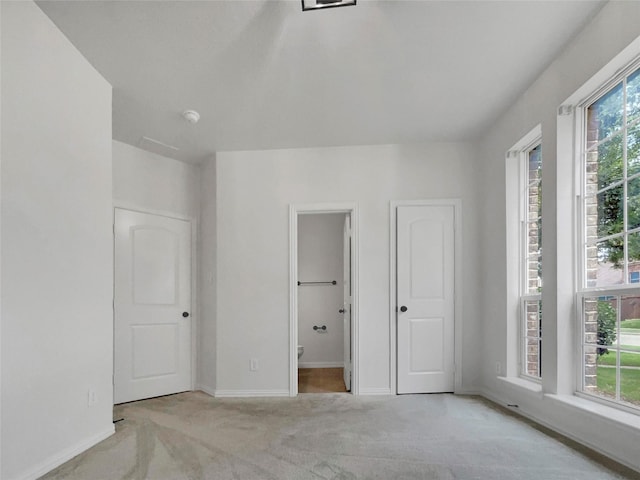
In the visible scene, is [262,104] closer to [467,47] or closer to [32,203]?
[467,47]

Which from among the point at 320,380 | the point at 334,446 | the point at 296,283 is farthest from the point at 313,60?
the point at 320,380

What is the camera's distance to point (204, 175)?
15.0ft

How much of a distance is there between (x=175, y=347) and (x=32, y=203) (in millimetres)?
2515

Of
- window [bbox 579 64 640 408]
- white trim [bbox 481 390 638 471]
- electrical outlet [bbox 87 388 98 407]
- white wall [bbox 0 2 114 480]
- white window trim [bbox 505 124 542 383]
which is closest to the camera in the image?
white wall [bbox 0 2 114 480]

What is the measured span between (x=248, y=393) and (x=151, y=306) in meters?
1.32

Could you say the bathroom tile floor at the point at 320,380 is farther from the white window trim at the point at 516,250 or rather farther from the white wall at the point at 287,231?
the white window trim at the point at 516,250

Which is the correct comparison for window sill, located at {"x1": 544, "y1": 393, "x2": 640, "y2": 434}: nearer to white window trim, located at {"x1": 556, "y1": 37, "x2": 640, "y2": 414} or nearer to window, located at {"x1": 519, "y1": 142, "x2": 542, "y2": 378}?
white window trim, located at {"x1": 556, "y1": 37, "x2": 640, "y2": 414}

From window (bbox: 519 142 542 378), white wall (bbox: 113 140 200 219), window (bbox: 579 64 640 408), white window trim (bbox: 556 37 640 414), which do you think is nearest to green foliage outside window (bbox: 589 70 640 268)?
window (bbox: 579 64 640 408)

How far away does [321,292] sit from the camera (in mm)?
5898

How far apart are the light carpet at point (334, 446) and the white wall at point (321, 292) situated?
2140mm


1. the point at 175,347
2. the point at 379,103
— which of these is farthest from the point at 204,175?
the point at 379,103

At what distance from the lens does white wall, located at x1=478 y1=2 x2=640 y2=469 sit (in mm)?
2191

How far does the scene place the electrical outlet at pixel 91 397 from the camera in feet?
8.54

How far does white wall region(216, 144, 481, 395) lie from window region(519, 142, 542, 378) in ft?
2.11
